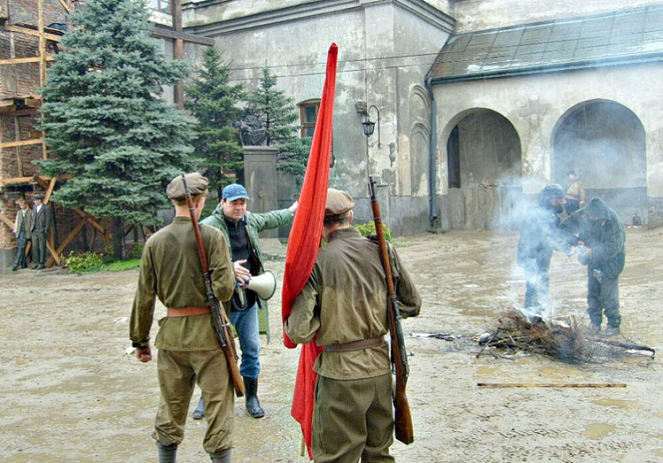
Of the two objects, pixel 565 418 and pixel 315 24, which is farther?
pixel 315 24

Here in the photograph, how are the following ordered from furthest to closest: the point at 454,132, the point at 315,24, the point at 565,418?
the point at 454,132 < the point at 315,24 < the point at 565,418

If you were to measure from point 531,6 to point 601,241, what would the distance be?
17.3 m

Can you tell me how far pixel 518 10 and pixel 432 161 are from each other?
237 inches

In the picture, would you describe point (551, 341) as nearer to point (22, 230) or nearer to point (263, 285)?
point (263, 285)

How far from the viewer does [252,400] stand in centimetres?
529

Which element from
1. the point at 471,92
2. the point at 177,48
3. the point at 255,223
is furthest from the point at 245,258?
the point at 471,92

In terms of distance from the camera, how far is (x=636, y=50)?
18.6m

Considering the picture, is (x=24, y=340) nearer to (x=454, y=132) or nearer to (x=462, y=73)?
(x=462, y=73)

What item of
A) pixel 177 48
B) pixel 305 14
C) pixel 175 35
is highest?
pixel 305 14

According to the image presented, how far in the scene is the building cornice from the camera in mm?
21016

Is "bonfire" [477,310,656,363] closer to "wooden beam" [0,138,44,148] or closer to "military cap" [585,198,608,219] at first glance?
"military cap" [585,198,608,219]

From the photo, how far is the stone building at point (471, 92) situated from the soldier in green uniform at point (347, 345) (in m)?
16.7

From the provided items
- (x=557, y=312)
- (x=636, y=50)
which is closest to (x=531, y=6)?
(x=636, y=50)

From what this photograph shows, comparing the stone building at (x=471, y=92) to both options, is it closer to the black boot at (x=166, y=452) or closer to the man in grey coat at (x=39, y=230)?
the man in grey coat at (x=39, y=230)
